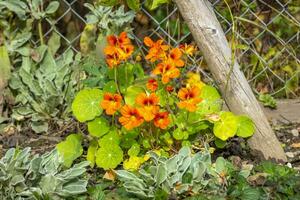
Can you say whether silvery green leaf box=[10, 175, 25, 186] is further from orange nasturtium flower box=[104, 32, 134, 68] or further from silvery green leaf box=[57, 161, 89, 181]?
orange nasturtium flower box=[104, 32, 134, 68]

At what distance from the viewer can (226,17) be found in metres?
4.46

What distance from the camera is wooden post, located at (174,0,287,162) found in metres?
3.51

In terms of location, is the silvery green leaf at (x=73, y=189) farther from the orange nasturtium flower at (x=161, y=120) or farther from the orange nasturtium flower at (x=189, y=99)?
the orange nasturtium flower at (x=189, y=99)

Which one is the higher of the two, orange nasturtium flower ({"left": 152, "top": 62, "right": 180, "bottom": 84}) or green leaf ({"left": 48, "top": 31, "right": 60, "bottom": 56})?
green leaf ({"left": 48, "top": 31, "right": 60, "bottom": 56})

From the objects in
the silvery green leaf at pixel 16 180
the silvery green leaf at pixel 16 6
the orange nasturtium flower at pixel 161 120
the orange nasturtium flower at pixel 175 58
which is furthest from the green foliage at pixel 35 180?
the silvery green leaf at pixel 16 6

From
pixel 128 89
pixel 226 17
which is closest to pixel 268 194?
pixel 128 89

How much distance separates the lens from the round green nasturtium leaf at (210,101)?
12.0ft

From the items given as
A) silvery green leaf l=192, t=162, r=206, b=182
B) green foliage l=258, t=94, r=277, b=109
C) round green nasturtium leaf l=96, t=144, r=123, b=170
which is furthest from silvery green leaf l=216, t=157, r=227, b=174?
green foliage l=258, t=94, r=277, b=109

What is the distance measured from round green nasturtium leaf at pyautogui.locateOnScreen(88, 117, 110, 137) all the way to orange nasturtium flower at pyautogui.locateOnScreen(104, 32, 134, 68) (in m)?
0.28

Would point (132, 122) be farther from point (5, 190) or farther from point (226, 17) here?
point (226, 17)

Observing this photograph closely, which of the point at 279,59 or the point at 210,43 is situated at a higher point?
the point at 210,43

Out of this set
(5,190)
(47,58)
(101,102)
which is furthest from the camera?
(47,58)

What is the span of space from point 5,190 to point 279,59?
2.04 meters

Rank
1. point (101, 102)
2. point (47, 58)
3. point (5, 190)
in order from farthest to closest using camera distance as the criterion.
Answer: point (47, 58), point (101, 102), point (5, 190)
